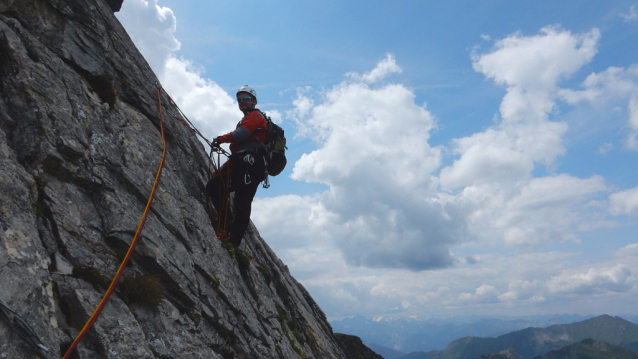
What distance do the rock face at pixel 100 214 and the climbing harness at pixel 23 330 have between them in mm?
90

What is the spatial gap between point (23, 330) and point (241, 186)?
7.60 metres

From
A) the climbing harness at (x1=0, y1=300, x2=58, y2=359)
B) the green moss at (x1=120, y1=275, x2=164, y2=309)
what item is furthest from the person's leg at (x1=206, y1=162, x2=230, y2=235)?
the climbing harness at (x1=0, y1=300, x2=58, y2=359)

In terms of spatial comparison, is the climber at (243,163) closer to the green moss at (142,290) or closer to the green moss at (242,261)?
the green moss at (242,261)

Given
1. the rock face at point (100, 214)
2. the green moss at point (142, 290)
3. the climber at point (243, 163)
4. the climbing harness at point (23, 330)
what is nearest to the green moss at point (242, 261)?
the rock face at point (100, 214)

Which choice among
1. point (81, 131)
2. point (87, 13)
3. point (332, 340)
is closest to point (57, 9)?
point (87, 13)

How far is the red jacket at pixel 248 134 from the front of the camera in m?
11.9

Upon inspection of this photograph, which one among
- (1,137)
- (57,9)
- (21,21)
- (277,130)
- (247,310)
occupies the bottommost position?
(247,310)

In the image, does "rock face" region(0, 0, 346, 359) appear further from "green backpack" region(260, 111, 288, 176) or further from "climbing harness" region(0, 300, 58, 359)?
"green backpack" region(260, 111, 288, 176)

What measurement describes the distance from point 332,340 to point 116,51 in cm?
1479

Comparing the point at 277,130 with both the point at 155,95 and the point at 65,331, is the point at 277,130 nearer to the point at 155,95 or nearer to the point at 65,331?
the point at 155,95

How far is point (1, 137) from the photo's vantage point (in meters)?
6.59

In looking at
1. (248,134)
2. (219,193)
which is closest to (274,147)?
(248,134)

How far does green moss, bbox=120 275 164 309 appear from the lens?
6.83 m

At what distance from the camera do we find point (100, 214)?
750cm
